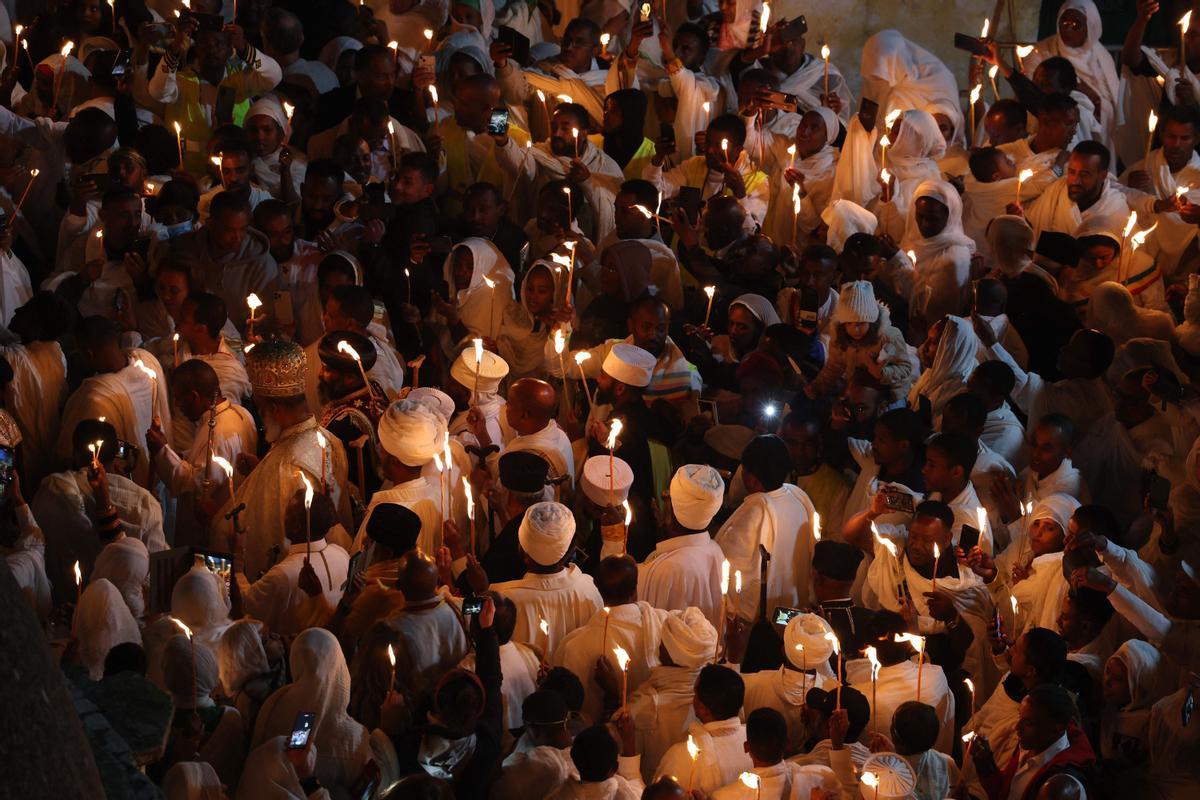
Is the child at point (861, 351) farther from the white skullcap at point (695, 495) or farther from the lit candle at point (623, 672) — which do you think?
the lit candle at point (623, 672)

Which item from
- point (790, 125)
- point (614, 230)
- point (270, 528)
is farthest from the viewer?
point (790, 125)

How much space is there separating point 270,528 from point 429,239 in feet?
10.1

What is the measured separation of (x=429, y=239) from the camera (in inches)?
425

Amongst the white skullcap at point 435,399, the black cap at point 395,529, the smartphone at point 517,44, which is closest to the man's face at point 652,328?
the white skullcap at point 435,399

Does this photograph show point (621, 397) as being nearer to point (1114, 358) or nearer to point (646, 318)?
point (646, 318)

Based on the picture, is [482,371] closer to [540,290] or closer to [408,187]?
[540,290]

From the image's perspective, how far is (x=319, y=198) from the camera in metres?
10.9

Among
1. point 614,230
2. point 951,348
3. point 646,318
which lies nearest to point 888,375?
point 951,348

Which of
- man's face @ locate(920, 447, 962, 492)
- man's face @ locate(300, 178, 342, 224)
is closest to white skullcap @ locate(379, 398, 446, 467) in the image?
man's face @ locate(920, 447, 962, 492)

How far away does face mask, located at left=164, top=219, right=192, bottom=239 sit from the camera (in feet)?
34.4

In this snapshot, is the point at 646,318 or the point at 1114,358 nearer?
the point at 646,318

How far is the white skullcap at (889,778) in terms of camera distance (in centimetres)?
628

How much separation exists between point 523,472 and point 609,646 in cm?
128

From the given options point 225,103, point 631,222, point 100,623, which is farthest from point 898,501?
point 225,103
